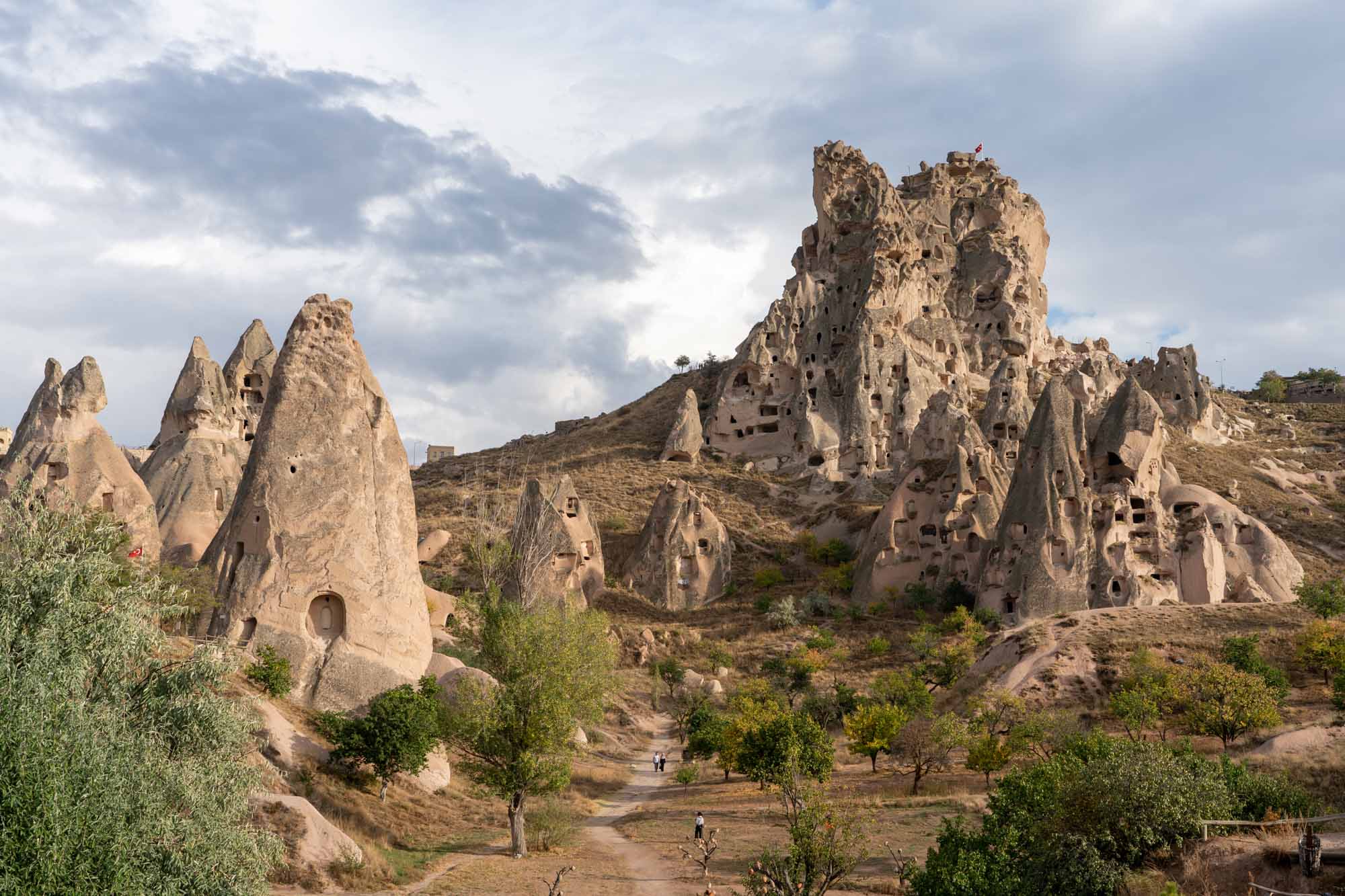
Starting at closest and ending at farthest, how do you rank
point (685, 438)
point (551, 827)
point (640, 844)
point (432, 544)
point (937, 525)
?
point (551, 827) → point (640, 844) → point (937, 525) → point (432, 544) → point (685, 438)

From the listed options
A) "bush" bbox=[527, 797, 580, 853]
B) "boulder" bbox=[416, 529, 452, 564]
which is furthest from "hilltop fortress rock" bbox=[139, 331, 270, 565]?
"bush" bbox=[527, 797, 580, 853]

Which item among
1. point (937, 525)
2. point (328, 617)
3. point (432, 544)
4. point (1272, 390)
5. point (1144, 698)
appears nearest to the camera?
point (328, 617)

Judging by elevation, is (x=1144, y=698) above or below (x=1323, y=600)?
below

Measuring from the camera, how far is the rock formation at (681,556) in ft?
185

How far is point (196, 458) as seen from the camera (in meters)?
46.1

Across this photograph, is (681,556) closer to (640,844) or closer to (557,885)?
(640,844)

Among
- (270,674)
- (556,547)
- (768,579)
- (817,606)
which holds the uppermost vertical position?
(556,547)

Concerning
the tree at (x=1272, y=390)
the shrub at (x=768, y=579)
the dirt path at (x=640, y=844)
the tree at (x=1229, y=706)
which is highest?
the tree at (x=1272, y=390)

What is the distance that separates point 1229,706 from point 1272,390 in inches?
3836

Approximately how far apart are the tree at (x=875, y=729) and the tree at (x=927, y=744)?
0.28 m

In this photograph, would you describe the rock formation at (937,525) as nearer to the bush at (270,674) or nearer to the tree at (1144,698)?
the tree at (1144,698)

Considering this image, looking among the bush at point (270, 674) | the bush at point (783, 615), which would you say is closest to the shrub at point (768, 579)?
the bush at point (783, 615)

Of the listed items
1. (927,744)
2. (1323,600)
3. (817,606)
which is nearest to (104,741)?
(927,744)

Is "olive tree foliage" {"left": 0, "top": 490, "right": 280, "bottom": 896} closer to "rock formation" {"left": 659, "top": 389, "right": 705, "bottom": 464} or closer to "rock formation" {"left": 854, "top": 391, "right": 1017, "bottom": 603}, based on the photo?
"rock formation" {"left": 854, "top": 391, "right": 1017, "bottom": 603}
